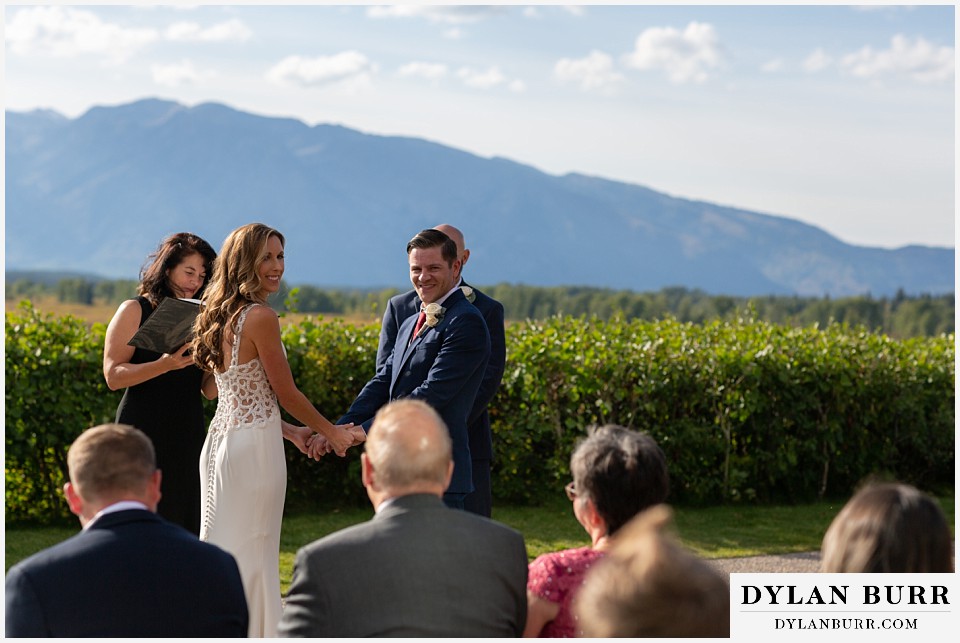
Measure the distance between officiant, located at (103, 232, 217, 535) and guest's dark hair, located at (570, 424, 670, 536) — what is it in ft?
8.55

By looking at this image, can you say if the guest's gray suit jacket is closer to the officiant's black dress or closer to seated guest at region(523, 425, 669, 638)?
seated guest at region(523, 425, 669, 638)

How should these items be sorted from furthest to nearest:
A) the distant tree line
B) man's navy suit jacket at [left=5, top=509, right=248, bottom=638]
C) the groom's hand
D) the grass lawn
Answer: the distant tree line, the grass lawn, the groom's hand, man's navy suit jacket at [left=5, top=509, right=248, bottom=638]

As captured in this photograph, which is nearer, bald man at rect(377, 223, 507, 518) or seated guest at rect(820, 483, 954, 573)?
seated guest at rect(820, 483, 954, 573)

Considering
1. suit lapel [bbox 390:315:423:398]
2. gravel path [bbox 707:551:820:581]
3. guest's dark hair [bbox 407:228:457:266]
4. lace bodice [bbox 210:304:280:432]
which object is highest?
guest's dark hair [bbox 407:228:457:266]

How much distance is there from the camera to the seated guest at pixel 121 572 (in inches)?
109

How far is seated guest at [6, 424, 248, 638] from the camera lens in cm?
278

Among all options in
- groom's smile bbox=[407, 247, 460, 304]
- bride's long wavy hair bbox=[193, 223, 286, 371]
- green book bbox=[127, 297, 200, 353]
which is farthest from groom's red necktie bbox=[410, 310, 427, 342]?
green book bbox=[127, 297, 200, 353]

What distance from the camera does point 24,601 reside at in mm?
2758

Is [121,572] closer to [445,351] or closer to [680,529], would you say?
[445,351]

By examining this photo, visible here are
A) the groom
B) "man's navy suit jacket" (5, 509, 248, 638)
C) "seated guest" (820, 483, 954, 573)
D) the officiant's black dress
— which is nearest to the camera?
"seated guest" (820, 483, 954, 573)

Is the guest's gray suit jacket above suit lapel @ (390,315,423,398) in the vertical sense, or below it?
below

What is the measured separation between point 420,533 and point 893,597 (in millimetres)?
1299

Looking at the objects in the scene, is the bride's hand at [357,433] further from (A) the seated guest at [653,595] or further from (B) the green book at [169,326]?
(A) the seated guest at [653,595]

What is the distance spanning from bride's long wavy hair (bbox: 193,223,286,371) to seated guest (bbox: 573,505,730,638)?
9.91 feet
